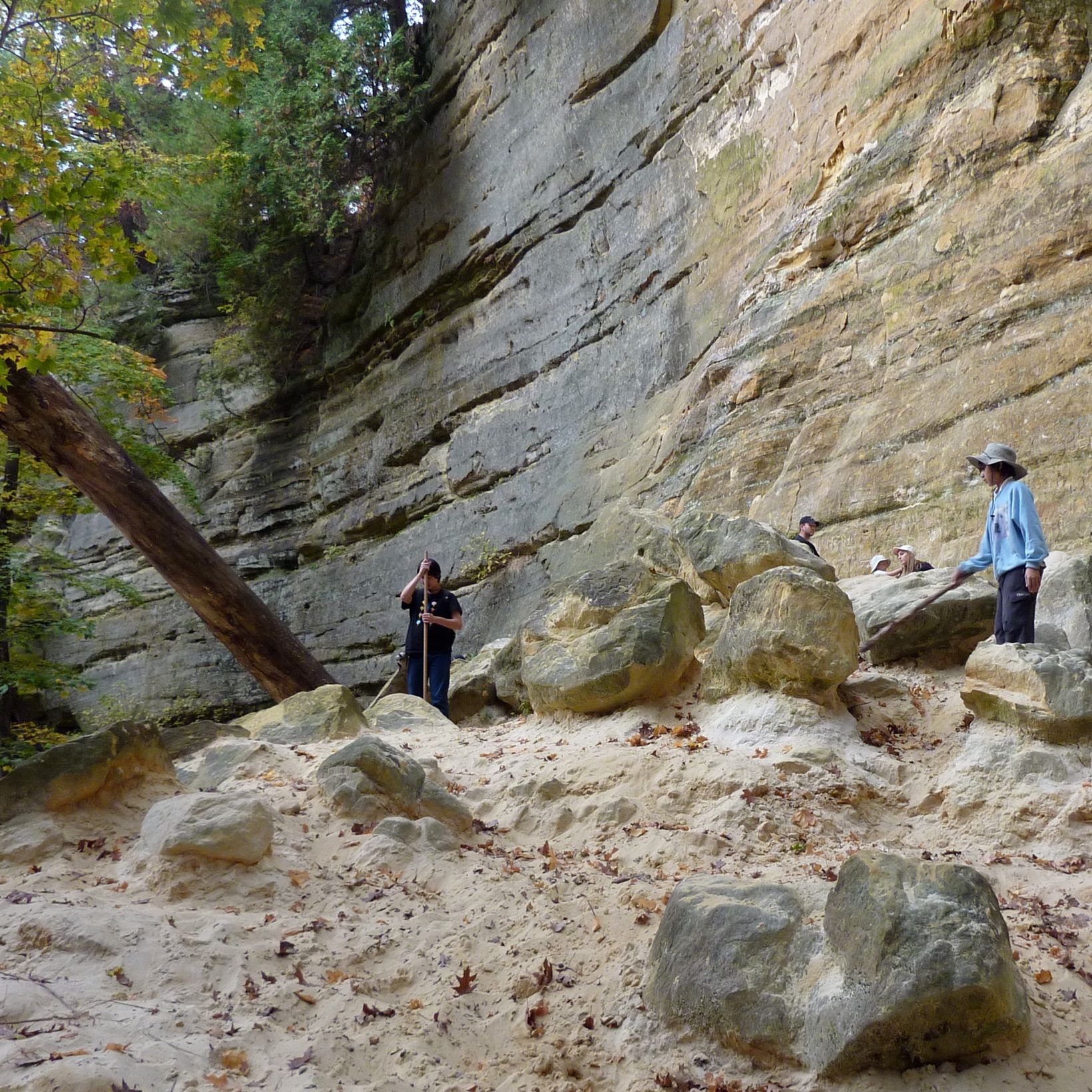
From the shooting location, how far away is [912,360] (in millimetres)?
7844


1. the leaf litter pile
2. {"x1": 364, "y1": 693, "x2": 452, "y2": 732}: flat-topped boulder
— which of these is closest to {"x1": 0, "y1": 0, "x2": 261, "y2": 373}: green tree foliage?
the leaf litter pile

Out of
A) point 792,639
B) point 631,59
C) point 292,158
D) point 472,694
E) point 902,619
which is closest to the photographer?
point 792,639

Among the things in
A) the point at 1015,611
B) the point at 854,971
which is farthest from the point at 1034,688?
the point at 854,971

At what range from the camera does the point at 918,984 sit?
2598 mm

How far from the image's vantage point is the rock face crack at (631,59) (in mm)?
12102

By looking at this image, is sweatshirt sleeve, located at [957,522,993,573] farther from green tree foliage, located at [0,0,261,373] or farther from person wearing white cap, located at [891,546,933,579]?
green tree foliage, located at [0,0,261,373]

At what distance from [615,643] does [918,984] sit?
304 cm

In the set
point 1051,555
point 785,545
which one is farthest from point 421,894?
point 1051,555

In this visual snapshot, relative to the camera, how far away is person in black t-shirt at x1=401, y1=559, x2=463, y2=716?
767 cm

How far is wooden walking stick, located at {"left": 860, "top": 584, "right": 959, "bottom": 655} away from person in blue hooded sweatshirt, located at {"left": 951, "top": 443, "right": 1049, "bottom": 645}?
0.20 m

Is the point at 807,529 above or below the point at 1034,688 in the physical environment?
above

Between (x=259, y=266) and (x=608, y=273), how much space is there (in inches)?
311

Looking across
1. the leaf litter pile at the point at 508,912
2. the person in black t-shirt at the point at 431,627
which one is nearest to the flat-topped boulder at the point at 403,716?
the person in black t-shirt at the point at 431,627

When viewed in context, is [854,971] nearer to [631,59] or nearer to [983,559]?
[983,559]
